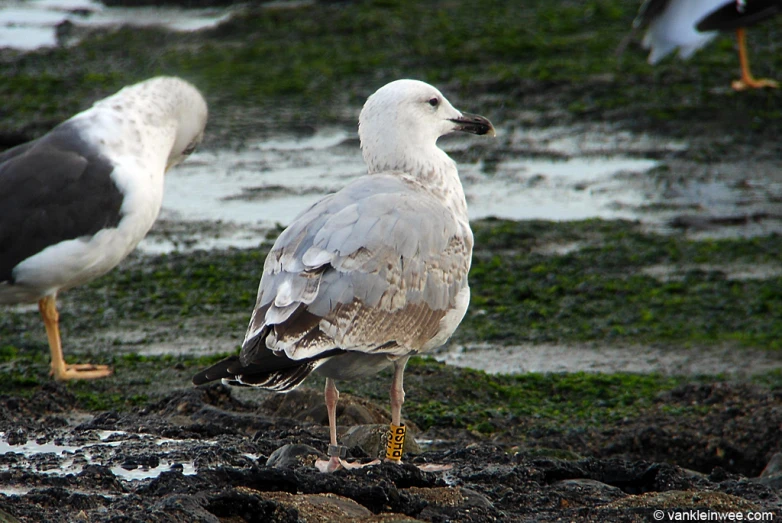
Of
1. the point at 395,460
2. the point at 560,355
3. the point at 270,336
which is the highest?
the point at 270,336

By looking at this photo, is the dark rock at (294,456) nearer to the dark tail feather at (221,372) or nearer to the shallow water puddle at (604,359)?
the dark tail feather at (221,372)

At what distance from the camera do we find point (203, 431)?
18.5 feet

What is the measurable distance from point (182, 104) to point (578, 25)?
9.10 meters

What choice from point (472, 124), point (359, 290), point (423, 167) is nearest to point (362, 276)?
point (359, 290)

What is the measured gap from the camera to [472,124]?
6.18 metres

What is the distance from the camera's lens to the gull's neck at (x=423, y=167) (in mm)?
5578

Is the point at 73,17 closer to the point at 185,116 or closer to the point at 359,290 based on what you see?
the point at 185,116

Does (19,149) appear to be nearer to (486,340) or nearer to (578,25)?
(486,340)

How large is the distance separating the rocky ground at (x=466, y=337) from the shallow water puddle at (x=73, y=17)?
40.8 inches

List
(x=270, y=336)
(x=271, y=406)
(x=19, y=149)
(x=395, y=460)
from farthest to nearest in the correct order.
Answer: (x=19, y=149), (x=271, y=406), (x=395, y=460), (x=270, y=336)

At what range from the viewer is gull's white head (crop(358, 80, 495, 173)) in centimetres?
564

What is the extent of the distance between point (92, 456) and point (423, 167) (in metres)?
1.97

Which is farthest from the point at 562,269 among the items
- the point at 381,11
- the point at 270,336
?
the point at 381,11

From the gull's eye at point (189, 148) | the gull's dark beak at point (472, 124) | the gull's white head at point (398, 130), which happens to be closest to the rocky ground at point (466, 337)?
the gull's eye at point (189, 148)
